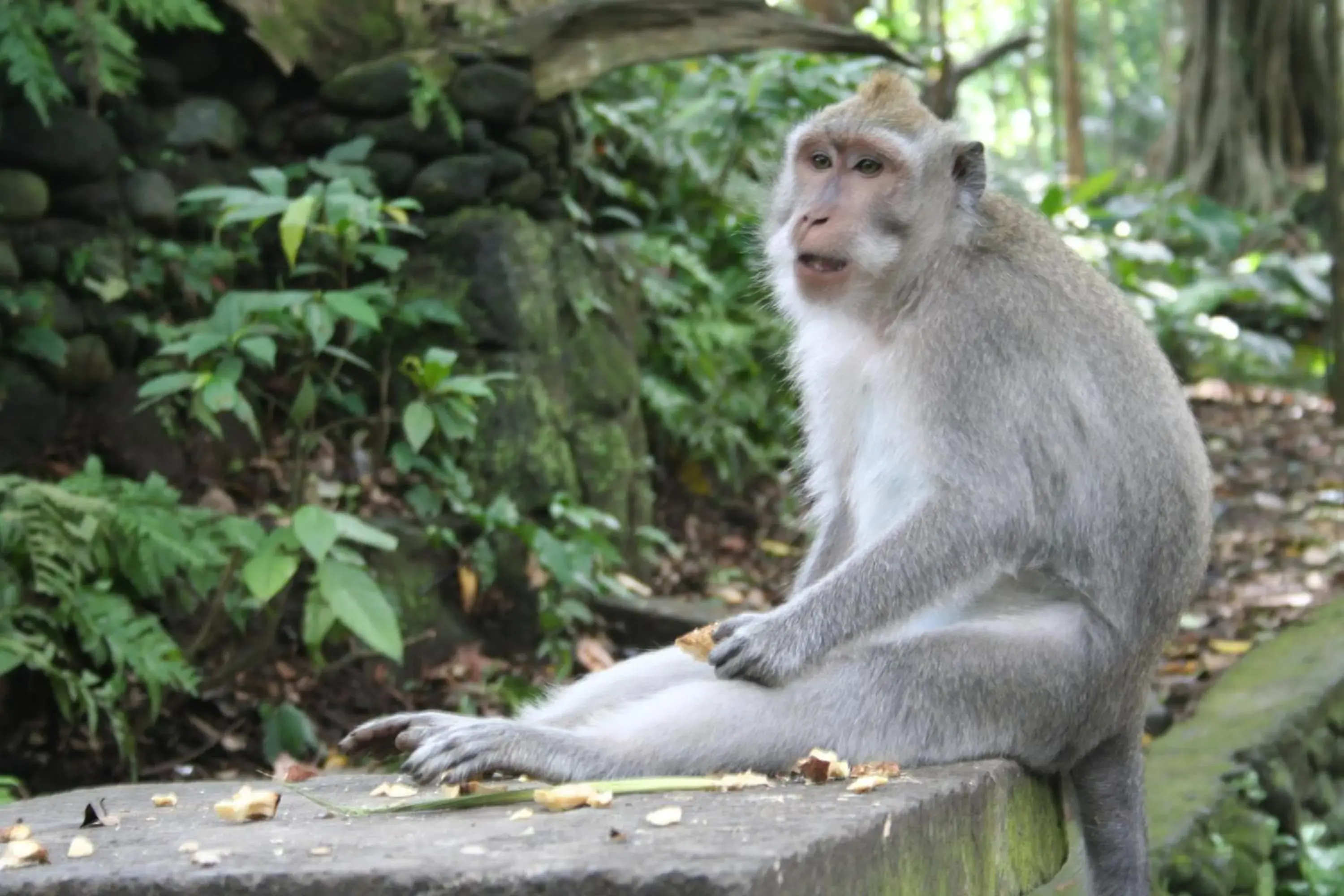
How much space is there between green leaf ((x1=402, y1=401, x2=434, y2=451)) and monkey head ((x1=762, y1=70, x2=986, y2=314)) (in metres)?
1.72

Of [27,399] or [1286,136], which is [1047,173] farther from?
[27,399]

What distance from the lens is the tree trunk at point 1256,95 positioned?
17312mm

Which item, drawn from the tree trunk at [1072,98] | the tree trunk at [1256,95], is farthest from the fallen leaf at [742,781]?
the tree trunk at [1072,98]

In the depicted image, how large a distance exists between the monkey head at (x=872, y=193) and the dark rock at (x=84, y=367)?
3.11 m

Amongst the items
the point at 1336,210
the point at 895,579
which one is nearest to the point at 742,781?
the point at 895,579

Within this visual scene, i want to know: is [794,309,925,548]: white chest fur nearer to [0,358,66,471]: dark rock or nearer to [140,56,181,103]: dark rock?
[0,358,66,471]: dark rock

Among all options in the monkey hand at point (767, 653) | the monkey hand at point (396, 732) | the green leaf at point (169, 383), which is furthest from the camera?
the green leaf at point (169, 383)

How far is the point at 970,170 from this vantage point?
3949mm

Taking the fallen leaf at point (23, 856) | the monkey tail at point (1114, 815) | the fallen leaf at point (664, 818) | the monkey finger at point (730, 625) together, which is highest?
the fallen leaf at point (23, 856)

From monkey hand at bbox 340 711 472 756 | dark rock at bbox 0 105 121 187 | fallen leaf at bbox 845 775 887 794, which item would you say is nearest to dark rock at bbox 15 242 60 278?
dark rock at bbox 0 105 121 187

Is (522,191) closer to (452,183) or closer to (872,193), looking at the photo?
(452,183)

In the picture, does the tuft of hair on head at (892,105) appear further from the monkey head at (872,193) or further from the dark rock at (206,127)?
the dark rock at (206,127)

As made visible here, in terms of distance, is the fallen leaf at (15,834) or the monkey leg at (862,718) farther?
the monkey leg at (862,718)

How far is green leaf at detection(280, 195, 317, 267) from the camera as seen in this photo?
509cm
